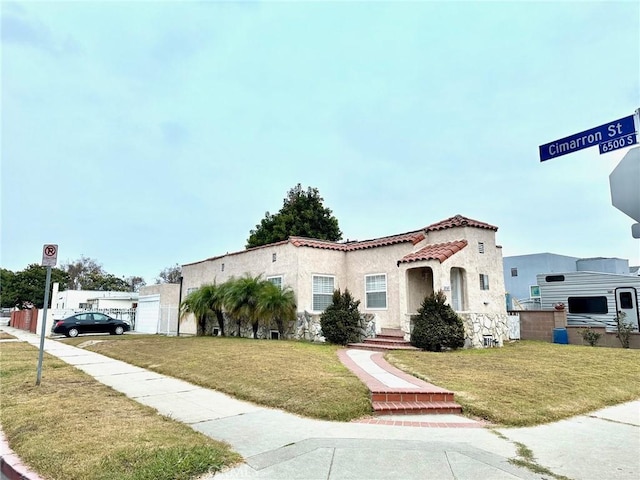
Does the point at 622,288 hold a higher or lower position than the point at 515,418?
higher

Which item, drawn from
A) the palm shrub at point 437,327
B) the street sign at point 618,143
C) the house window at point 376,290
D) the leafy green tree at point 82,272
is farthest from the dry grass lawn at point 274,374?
the leafy green tree at point 82,272

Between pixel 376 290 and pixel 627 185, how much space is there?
43.7 feet

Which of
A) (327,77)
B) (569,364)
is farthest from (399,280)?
(327,77)

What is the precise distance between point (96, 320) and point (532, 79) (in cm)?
2382

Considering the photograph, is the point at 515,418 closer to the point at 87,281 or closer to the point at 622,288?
the point at 622,288

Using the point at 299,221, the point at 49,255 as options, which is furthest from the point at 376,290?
the point at 299,221

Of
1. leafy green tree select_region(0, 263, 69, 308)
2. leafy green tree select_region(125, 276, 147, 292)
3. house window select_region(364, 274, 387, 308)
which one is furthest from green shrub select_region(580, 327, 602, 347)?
leafy green tree select_region(125, 276, 147, 292)

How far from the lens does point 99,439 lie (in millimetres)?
4855

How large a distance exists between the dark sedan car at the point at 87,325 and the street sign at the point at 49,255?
51.9 feet

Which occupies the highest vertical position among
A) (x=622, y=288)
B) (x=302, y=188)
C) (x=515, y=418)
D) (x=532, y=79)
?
(x=302, y=188)

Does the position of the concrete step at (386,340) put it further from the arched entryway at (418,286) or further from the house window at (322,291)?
the house window at (322,291)

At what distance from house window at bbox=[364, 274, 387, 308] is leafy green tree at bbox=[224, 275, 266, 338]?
4473 millimetres

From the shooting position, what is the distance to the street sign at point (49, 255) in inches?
338

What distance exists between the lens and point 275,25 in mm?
12016
